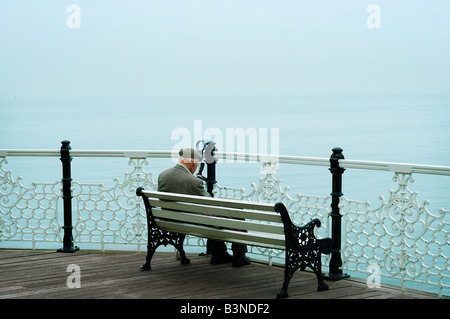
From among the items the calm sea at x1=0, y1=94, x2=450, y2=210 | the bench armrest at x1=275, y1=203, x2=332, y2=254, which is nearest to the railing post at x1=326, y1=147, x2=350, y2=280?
the bench armrest at x1=275, y1=203, x2=332, y2=254

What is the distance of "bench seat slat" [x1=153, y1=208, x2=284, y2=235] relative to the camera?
586cm

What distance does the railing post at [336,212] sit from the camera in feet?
21.2

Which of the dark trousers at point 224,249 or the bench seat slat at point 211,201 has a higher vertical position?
the bench seat slat at point 211,201

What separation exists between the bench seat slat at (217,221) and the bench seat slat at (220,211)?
0.06 meters

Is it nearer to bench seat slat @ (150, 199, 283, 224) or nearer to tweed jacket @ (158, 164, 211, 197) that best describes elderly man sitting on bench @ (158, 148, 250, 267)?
tweed jacket @ (158, 164, 211, 197)

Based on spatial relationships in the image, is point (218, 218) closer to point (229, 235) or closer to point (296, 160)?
point (229, 235)

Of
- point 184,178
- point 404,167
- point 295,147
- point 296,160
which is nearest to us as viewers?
point 404,167

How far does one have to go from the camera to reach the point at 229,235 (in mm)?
6203

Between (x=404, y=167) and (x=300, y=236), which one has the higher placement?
(x=404, y=167)

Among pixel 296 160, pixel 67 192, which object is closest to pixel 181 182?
pixel 296 160

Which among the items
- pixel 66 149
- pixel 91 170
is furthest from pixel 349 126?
pixel 66 149

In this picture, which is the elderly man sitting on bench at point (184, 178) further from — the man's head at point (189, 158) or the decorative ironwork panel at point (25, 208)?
the decorative ironwork panel at point (25, 208)

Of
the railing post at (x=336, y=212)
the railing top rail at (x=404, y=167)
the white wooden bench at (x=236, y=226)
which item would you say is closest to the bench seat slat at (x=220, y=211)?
the white wooden bench at (x=236, y=226)

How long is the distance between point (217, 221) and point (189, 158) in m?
0.79
